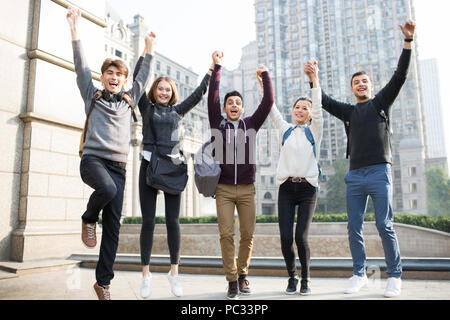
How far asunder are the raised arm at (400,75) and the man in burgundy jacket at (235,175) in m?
1.19

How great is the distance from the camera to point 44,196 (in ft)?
16.9

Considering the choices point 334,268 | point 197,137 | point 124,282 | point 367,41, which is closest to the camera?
point 124,282

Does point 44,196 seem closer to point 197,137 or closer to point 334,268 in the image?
point 334,268

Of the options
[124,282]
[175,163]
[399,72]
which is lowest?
[124,282]

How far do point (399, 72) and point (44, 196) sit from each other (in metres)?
5.17

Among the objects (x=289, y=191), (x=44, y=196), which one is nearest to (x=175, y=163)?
(x=289, y=191)

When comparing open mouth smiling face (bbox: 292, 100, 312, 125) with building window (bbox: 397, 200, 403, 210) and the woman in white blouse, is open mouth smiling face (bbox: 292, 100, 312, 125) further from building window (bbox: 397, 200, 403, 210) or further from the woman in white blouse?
building window (bbox: 397, 200, 403, 210)

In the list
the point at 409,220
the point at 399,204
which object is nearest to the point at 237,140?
the point at 409,220

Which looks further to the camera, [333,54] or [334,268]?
[333,54]

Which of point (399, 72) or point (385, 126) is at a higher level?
point (399, 72)

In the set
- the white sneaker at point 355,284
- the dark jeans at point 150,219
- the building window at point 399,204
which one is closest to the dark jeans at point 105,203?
the dark jeans at point 150,219

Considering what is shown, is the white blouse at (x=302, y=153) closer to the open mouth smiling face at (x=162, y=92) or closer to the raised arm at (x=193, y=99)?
the raised arm at (x=193, y=99)

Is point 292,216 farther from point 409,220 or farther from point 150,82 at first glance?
point 150,82

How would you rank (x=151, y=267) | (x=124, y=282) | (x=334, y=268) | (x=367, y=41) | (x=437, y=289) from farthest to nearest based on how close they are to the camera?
(x=367, y=41) → (x=151, y=267) → (x=334, y=268) → (x=124, y=282) → (x=437, y=289)
